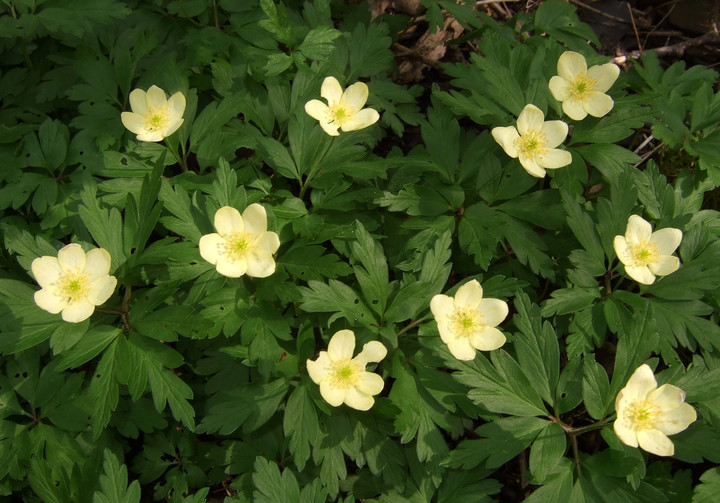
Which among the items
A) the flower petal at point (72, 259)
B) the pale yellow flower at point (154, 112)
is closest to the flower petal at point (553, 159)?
the pale yellow flower at point (154, 112)

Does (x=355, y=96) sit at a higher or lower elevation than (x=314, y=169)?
higher

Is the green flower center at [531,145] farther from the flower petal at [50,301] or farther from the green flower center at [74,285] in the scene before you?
the flower petal at [50,301]

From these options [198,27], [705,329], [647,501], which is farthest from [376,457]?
[198,27]

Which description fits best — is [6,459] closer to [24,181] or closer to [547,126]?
[24,181]

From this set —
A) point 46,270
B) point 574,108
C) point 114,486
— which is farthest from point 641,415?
point 46,270

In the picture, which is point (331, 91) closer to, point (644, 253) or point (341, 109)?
point (341, 109)

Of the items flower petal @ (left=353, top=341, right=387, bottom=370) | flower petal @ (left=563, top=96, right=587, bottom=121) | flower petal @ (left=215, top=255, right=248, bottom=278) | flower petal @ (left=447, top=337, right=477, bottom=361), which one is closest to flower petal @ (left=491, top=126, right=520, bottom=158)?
flower petal @ (left=563, top=96, right=587, bottom=121)
